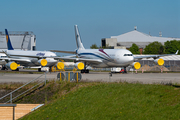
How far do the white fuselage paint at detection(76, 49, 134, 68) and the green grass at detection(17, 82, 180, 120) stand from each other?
21.8 m

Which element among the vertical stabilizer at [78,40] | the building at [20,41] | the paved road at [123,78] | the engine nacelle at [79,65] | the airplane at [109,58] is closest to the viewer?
the paved road at [123,78]

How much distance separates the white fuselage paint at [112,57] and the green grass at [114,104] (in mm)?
21795

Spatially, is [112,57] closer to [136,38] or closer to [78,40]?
[78,40]

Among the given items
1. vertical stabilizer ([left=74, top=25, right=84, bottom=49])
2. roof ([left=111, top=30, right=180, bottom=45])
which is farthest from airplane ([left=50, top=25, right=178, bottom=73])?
roof ([left=111, top=30, right=180, bottom=45])

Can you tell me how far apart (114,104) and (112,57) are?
2825cm

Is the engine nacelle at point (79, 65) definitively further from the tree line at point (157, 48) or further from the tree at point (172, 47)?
the tree at point (172, 47)

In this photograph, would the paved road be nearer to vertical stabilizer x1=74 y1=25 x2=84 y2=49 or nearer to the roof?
vertical stabilizer x1=74 y1=25 x2=84 y2=49

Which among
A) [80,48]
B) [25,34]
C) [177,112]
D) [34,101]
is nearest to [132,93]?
[177,112]

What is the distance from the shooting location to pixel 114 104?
14633 millimetres

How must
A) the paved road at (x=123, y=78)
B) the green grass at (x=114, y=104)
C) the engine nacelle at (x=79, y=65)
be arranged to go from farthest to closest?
1. the engine nacelle at (x=79, y=65)
2. the paved road at (x=123, y=78)
3. the green grass at (x=114, y=104)

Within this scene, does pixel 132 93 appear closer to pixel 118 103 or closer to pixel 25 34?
pixel 118 103

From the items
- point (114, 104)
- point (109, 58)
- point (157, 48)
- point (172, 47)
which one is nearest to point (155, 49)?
point (157, 48)

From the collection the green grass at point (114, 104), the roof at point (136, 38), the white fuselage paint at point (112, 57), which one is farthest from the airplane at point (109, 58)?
the roof at point (136, 38)

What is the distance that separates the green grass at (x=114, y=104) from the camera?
40.7ft
